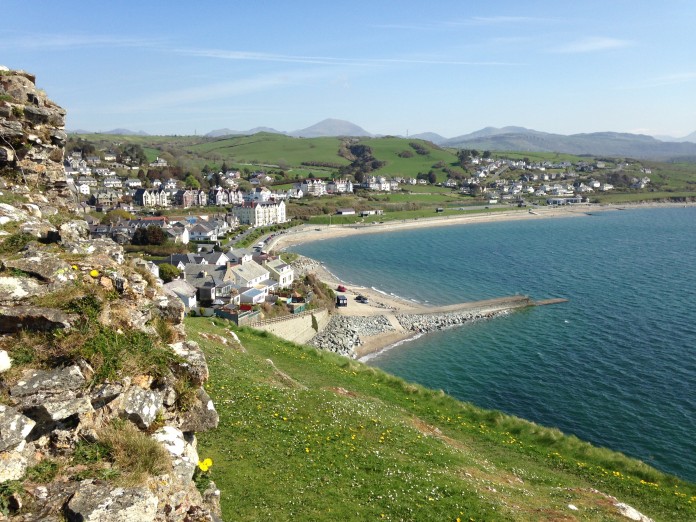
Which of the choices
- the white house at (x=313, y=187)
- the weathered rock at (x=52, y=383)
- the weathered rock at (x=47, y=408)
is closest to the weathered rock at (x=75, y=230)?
the weathered rock at (x=52, y=383)

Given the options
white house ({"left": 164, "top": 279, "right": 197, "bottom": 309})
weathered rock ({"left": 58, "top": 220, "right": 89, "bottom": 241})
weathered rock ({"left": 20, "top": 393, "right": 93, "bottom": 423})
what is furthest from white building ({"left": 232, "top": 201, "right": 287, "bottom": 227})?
weathered rock ({"left": 20, "top": 393, "right": 93, "bottom": 423})

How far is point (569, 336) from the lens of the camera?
173 ft

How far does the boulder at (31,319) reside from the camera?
7730 millimetres

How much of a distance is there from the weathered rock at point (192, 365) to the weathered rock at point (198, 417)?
1.33 ft

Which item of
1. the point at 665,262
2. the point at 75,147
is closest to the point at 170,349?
the point at 665,262

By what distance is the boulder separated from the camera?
25.4ft

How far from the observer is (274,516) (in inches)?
444

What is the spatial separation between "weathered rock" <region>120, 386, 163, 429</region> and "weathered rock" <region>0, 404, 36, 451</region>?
145 centimetres

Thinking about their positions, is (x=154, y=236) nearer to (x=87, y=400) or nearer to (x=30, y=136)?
(x=30, y=136)

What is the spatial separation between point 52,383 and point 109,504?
84.2 inches

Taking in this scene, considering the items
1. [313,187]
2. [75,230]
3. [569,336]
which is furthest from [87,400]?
[313,187]

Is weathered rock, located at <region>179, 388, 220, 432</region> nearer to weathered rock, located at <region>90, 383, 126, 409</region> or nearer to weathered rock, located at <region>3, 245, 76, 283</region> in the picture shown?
weathered rock, located at <region>90, 383, 126, 409</region>

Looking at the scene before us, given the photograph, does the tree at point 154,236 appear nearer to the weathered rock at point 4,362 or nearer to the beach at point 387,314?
the beach at point 387,314

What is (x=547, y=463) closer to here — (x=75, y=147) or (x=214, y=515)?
(x=214, y=515)
